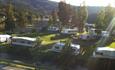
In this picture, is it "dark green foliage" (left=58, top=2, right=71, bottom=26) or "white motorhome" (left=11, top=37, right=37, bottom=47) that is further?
"dark green foliage" (left=58, top=2, right=71, bottom=26)

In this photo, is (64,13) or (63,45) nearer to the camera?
(63,45)

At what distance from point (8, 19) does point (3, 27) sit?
2.38 metres

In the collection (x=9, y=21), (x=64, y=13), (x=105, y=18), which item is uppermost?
(x=64, y=13)

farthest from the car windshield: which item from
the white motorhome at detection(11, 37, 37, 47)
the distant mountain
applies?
the distant mountain

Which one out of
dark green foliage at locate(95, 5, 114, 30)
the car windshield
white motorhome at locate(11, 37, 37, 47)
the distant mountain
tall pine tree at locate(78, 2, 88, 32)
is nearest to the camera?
the car windshield

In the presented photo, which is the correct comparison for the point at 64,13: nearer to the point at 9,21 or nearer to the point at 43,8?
the point at 9,21

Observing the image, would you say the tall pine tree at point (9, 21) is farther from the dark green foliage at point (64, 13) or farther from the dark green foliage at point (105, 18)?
the dark green foliage at point (105, 18)

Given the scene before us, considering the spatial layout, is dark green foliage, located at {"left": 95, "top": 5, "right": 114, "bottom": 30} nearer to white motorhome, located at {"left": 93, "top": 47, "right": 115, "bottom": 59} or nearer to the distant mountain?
white motorhome, located at {"left": 93, "top": 47, "right": 115, "bottom": 59}

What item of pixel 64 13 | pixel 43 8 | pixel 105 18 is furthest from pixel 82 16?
pixel 43 8

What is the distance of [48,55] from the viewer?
25.5m

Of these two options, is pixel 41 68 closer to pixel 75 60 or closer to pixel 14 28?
pixel 75 60

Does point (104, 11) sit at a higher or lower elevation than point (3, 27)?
higher

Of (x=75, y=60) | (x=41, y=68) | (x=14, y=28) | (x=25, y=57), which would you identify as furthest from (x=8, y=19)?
(x=41, y=68)

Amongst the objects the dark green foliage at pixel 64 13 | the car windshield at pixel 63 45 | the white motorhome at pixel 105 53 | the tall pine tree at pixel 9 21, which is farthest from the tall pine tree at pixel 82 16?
the white motorhome at pixel 105 53
